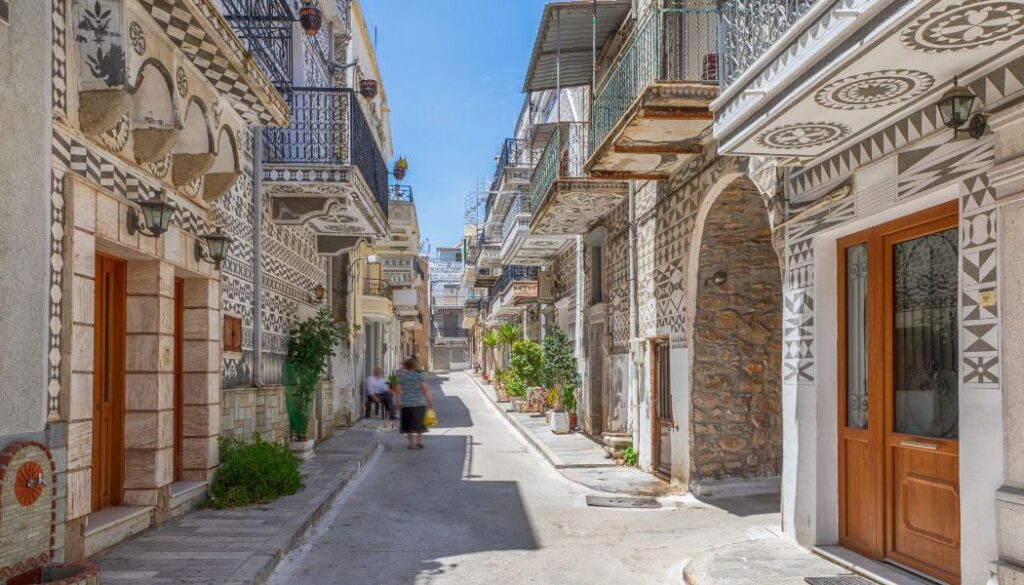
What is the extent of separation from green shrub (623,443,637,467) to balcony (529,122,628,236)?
4107mm

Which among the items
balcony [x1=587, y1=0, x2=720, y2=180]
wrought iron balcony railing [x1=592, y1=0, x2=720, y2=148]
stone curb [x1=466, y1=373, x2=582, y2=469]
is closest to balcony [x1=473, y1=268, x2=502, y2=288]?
stone curb [x1=466, y1=373, x2=582, y2=469]

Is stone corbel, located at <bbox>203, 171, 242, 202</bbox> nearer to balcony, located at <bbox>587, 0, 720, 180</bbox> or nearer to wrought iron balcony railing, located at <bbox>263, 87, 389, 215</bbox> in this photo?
wrought iron balcony railing, located at <bbox>263, 87, 389, 215</bbox>

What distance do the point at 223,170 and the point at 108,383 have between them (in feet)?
9.11

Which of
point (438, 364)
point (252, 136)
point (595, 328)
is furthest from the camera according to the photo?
point (438, 364)

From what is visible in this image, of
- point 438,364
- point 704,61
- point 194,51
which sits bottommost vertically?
point 438,364

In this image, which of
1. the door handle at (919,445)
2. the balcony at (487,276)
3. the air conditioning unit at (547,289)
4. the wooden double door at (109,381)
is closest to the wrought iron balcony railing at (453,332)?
the balcony at (487,276)

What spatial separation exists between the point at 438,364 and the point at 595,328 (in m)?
68.2

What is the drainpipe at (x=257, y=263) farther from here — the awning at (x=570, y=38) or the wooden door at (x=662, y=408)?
the wooden door at (x=662, y=408)

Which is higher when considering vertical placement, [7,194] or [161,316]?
[7,194]

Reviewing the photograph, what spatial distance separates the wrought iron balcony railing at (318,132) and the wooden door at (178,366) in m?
3.72

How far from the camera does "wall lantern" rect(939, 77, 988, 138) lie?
5.20m

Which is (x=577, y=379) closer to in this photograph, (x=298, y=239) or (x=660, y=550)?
(x=298, y=239)

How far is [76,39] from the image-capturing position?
20.3 feet

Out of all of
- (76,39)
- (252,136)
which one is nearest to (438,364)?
(252,136)
